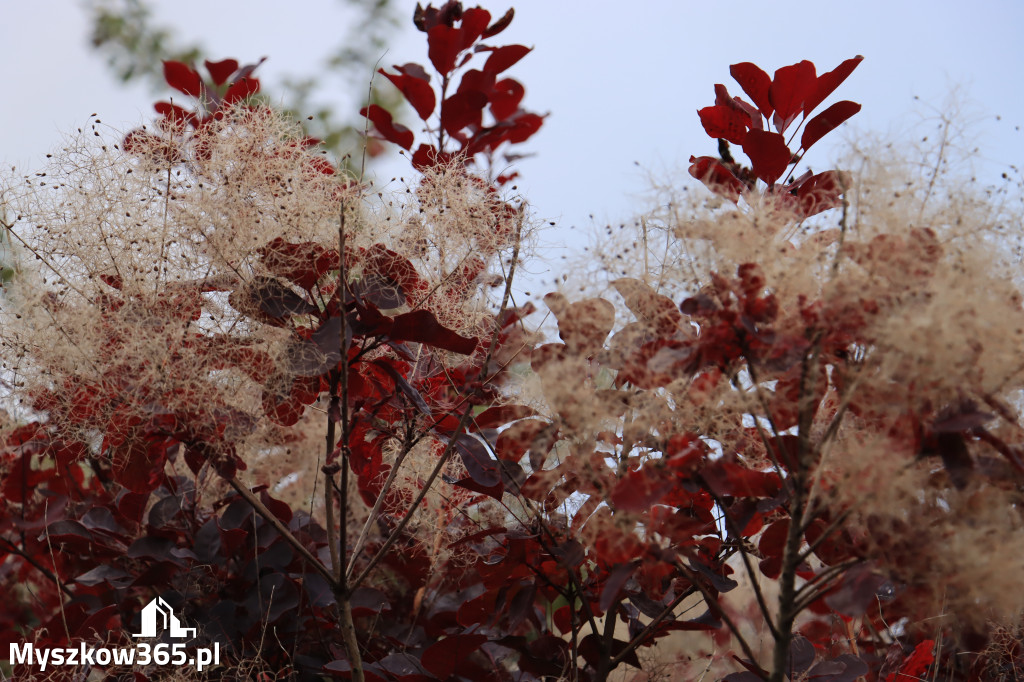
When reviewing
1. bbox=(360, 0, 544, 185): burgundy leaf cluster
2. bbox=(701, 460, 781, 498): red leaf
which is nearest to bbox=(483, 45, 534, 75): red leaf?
bbox=(360, 0, 544, 185): burgundy leaf cluster

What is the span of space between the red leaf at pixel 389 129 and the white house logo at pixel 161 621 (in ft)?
3.06

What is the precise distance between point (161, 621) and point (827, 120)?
1317mm

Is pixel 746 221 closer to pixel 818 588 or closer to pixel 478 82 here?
pixel 818 588

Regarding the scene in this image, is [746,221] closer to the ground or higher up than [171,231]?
closer to the ground

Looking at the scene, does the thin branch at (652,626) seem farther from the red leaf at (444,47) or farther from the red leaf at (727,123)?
the red leaf at (444,47)

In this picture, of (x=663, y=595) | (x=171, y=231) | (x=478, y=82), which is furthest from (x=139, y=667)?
(x=478, y=82)

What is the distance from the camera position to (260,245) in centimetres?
121

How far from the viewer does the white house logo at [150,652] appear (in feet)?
4.33

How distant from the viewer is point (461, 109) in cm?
157

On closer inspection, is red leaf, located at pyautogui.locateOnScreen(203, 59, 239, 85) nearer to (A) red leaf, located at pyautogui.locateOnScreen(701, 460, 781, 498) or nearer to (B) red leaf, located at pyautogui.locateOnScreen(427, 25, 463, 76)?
(B) red leaf, located at pyautogui.locateOnScreen(427, 25, 463, 76)

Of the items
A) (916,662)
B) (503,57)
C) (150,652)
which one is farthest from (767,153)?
(150,652)

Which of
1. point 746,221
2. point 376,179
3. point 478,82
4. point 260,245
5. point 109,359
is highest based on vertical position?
point 478,82

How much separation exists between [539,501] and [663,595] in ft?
0.82

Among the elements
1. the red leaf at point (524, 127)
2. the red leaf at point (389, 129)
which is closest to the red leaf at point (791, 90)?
the red leaf at point (524, 127)
